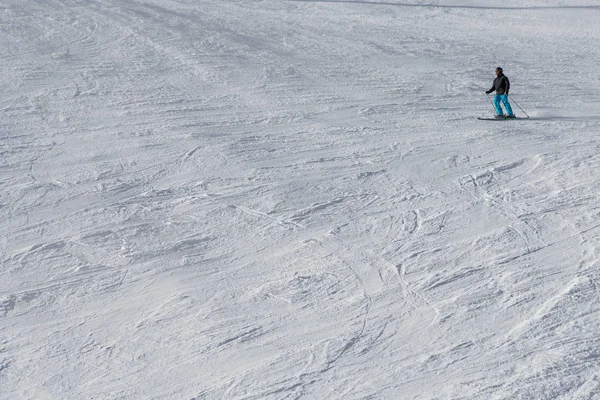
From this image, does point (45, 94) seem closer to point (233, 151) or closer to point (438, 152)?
point (233, 151)

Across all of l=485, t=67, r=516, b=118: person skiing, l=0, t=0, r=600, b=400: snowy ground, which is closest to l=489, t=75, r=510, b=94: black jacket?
l=485, t=67, r=516, b=118: person skiing

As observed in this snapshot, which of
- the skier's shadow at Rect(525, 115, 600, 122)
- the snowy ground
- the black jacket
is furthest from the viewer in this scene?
the skier's shadow at Rect(525, 115, 600, 122)

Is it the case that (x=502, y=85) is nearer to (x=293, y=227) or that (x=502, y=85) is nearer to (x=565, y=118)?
(x=565, y=118)

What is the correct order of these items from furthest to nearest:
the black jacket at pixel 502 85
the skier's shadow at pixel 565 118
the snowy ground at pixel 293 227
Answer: the skier's shadow at pixel 565 118
the black jacket at pixel 502 85
the snowy ground at pixel 293 227

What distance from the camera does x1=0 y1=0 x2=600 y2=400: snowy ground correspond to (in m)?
6.69

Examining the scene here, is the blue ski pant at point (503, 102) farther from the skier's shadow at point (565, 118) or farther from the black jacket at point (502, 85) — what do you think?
the skier's shadow at point (565, 118)

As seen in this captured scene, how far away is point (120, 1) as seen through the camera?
22156mm

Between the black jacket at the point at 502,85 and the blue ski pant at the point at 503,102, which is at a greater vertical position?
the black jacket at the point at 502,85

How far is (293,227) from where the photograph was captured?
29.7 feet

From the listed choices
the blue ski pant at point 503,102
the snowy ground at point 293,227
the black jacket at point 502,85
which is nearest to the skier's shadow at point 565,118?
the snowy ground at point 293,227

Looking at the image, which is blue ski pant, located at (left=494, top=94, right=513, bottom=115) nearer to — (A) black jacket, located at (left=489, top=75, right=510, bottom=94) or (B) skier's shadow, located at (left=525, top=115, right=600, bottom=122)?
(A) black jacket, located at (left=489, top=75, right=510, bottom=94)

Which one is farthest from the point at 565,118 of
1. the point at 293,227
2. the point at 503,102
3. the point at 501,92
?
the point at 293,227

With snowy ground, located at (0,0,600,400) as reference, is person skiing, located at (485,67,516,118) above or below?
above

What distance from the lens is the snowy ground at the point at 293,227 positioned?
6.69m
